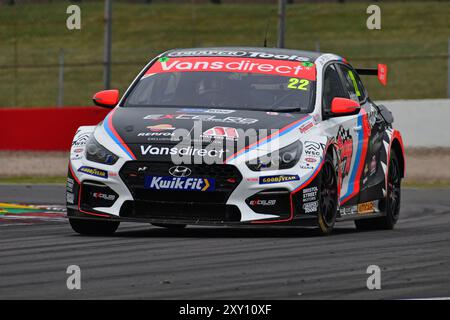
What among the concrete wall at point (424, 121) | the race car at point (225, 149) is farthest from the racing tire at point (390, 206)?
the concrete wall at point (424, 121)

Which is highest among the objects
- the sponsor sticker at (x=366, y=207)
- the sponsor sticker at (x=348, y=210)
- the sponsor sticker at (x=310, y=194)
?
the sponsor sticker at (x=310, y=194)

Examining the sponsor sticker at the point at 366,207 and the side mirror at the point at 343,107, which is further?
the sponsor sticker at the point at 366,207

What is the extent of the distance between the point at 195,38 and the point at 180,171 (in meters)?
27.4

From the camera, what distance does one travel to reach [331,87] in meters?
12.1

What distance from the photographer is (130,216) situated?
1051 cm

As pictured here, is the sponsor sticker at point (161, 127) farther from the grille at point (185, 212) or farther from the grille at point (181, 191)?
the grille at point (185, 212)

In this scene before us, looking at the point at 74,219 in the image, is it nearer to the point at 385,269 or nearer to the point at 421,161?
the point at 385,269

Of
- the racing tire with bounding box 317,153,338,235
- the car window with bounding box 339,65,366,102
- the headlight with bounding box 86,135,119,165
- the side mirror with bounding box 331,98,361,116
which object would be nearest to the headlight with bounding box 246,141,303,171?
the racing tire with bounding box 317,153,338,235

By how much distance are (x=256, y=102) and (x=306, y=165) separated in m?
1.10

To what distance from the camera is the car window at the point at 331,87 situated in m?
11.8

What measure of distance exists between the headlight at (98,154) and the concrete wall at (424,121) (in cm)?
1082

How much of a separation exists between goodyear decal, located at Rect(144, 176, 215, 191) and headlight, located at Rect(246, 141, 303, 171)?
338 mm

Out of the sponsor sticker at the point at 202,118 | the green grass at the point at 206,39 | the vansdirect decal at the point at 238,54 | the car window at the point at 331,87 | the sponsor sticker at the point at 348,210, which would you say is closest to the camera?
the sponsor sticker at the point at 202,118
